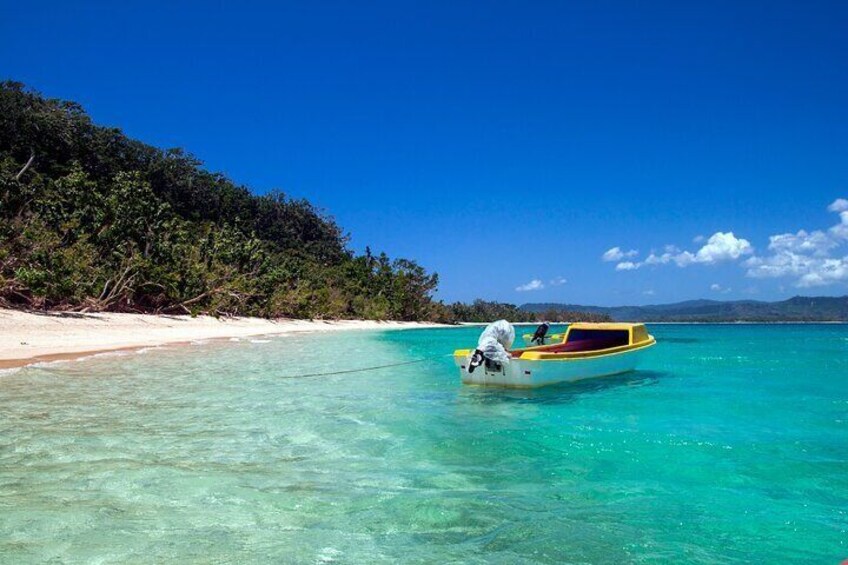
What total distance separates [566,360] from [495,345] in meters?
1.91

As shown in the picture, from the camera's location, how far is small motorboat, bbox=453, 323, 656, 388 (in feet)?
41.6

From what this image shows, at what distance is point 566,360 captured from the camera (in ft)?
43.6

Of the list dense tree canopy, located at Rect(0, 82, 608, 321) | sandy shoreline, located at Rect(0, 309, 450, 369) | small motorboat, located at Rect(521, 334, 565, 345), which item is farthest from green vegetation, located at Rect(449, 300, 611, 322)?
small motorboat, located at Rect(521, 334, 565, 345)

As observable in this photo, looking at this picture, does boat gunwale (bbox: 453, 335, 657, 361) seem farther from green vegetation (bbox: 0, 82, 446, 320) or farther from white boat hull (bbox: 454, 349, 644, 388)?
green vegetation (bbox: 0, 82, 446, 320)

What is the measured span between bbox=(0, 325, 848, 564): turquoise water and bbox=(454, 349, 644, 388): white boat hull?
0.39m

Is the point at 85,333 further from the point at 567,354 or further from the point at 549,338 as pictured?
the point at 567,354

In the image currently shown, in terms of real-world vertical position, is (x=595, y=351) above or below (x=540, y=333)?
below

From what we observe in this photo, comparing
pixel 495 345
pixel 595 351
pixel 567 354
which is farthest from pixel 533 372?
pixel 595 351

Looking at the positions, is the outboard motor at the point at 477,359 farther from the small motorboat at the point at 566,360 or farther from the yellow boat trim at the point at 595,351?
the yellow boat trim at the point at 595,351

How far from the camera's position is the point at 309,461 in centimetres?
702

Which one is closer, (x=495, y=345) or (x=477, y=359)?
(x=495, y=345)

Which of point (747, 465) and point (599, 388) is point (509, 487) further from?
point (599, 388)

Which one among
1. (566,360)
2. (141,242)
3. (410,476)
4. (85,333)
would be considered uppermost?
(141,242)

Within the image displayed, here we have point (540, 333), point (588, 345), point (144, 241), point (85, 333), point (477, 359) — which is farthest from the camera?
point (144, 241)
